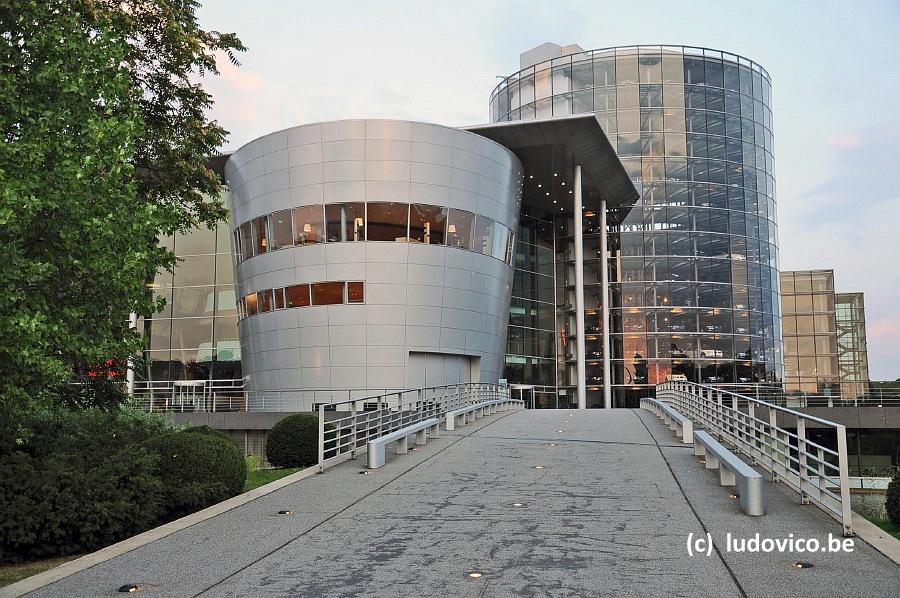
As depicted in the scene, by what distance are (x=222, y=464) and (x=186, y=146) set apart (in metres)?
9.22

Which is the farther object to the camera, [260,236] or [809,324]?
[809,324]

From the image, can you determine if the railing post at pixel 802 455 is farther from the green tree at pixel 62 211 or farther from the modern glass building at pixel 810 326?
the modern glass building at pixel 810 326

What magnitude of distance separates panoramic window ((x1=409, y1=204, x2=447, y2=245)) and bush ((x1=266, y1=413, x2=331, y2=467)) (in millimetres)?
16146

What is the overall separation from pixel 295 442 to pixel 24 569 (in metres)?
12.3

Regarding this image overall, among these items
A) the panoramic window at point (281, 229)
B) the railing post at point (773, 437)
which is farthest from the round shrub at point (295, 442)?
the panoramic window at point (281, 229)

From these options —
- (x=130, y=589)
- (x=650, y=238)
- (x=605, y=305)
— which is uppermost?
(x=650, y=238)

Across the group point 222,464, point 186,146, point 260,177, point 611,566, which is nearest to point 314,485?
point 222,464

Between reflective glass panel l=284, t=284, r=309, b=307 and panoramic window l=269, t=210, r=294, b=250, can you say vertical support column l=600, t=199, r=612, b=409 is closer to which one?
reflective glass panel l=284, t=284, r=309, b=307

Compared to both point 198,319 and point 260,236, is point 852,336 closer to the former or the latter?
point 198,319

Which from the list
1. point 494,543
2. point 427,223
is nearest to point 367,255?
point 427,223

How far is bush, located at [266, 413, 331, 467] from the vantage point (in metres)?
21.5

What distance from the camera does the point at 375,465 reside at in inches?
577

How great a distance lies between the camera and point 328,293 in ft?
119

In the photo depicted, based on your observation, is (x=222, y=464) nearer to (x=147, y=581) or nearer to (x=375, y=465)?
(x=375, y=465)
